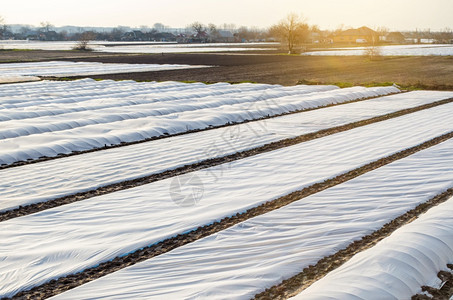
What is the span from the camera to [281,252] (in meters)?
5.18

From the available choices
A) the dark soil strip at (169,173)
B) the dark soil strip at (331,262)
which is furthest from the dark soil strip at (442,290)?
the dark soil strip at (169,173)

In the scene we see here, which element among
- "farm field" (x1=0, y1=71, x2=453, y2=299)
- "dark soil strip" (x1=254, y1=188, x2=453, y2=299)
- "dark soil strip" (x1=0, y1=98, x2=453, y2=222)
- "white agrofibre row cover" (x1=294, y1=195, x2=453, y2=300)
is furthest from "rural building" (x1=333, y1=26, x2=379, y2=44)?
"white agrofibre row cover" (x1=294, y1=195, x2=453, y2=300)

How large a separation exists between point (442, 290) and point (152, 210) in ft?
11.2

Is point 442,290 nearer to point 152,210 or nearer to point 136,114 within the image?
point 152,210

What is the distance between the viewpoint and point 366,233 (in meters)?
5.64

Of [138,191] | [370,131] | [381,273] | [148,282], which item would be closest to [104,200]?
[138,191]

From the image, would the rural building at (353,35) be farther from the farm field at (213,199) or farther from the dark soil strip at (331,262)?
the dark soil strip at (331,262)

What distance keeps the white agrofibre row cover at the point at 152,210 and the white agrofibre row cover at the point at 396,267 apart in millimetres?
1924

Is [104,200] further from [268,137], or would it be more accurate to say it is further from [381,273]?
[268,137]

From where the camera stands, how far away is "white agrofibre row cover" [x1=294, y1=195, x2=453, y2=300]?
4.22m

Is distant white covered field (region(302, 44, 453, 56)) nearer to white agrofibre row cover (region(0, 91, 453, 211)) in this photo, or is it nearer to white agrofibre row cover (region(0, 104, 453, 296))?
white agrofibre row cover (region(0, 91, 453, 211))

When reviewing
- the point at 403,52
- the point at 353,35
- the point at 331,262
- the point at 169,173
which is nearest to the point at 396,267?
the point at 331,262

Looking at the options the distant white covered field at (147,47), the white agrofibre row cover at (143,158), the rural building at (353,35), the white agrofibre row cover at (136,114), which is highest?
the rural building at (353,35)

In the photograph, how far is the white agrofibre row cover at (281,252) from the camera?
4.44 meters
